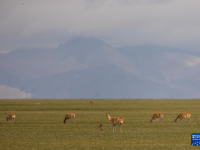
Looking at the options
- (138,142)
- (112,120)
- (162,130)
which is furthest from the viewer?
(162,130)

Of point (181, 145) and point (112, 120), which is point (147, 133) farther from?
point (181, 145)

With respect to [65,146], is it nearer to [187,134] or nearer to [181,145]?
[181,145]

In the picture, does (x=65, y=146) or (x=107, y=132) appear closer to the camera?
(x=65, y=146)

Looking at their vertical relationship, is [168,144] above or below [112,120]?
below

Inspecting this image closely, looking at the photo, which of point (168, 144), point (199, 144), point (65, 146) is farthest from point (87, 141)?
point (199, 144)

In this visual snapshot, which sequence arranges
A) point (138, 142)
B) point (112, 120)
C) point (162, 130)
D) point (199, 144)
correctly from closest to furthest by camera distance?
point (199, 144), point (138, 142), point (112, 120), point (162, 130)

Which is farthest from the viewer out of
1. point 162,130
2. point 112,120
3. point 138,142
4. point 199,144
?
point 162,130

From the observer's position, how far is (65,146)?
2591 centimetres

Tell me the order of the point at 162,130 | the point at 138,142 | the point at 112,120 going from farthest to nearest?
1. the point at 162,130
2. the point at 112,120
3. the point at 138,142

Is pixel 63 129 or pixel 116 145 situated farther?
pixel 63 129

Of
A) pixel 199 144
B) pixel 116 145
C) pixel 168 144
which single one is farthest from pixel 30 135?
pixel 199 144

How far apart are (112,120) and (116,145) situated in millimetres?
5579

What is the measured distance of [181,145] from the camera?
2603 centimetres

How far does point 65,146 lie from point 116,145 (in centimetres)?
307
